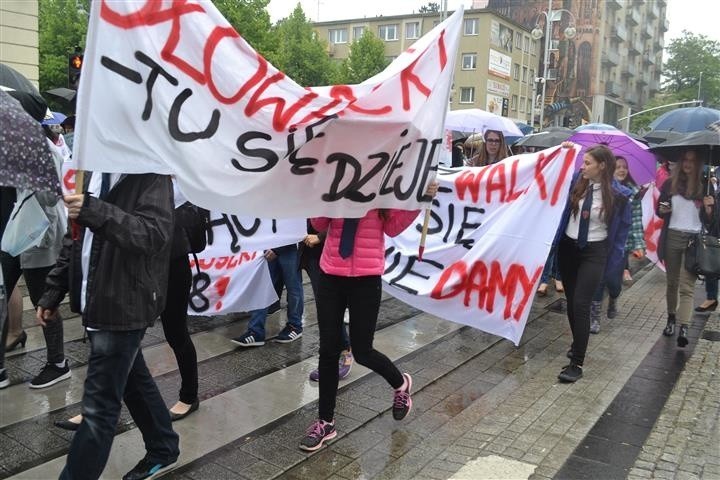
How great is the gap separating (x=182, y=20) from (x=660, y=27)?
112m

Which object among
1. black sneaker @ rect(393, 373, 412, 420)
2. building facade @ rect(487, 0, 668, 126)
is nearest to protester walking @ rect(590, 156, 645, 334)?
black sneaker @ rect(393, 373, 412, 420)

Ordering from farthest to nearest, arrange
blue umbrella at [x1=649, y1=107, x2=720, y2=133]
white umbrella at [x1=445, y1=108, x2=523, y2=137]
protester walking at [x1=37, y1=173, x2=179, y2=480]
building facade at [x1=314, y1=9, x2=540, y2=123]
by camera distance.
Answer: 1. building facade at [x1=314, y1=9, x2=540, y2=123]
2. white umbrella at [x1=445, y1=108, x2=523, y2=137]
3. blue umbrella at [x1=649, y1=107, x2=720, y2=133]
4. protester walking at [x1=37, y1=173, x2=179, y2=480]

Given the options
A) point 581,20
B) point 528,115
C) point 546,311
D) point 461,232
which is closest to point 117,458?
point 461,232

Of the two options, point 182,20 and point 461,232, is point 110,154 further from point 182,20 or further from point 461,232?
point 461,232

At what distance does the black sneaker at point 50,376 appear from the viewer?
440 cm

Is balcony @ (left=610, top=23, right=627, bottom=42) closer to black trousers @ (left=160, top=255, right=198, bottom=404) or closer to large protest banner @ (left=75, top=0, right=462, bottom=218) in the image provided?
large protest banner @ (left=75, top=0, right=462, bottom=218)

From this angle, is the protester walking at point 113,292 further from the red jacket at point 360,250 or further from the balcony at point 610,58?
the balcony at point 610,58

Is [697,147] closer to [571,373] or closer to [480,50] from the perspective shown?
[571,373]

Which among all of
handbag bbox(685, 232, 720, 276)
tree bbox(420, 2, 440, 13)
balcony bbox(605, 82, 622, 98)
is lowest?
handbag bbox(685, 232, 720, 276)

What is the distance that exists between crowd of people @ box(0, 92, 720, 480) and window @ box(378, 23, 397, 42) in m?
54.8

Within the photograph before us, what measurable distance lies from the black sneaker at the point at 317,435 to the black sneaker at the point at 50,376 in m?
1.99

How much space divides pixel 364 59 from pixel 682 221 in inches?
1596

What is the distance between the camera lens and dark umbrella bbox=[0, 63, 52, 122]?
135 inches

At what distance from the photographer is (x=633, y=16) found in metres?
79.8
